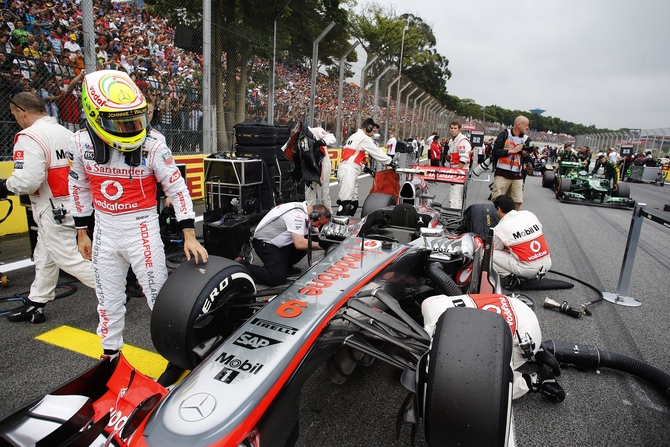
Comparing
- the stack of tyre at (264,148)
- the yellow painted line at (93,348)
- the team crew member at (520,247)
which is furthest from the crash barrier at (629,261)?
the stack of tyre at (264,148)

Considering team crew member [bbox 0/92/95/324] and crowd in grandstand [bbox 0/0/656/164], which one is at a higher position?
crowd in grandstand [bbox 0/0/656/164]

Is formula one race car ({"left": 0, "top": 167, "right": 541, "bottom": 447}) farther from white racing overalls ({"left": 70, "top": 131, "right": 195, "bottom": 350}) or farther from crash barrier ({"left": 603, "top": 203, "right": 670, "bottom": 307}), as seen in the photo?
crash barrier ({"left": 603, "top": 203, "right": 670, "bottom": 307})

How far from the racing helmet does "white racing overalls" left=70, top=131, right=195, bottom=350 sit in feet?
0.36

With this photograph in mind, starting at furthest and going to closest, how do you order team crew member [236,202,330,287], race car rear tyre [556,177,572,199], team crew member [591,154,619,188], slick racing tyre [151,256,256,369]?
1. team crew member [591,154,619,188]
2. race car rear tyre [556,177,572,199]
3. team crew member [236,202,330,287]
4. slick racing tyre [151,256,256,369]

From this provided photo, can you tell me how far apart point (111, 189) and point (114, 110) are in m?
0.45

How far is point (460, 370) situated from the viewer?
1.52 m

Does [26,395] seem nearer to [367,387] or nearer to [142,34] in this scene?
[367,387]

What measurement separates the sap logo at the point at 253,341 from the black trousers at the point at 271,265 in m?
1.97

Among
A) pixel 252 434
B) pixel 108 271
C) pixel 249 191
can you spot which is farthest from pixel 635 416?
pixel 249 191

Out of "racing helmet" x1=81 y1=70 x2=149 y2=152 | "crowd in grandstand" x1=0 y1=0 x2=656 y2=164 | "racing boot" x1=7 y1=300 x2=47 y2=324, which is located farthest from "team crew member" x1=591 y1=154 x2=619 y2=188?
"racing boot" x1=7 y1=300 x2=47 y2=324

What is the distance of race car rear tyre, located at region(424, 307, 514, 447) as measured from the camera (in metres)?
1.46

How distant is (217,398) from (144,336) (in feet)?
6.13

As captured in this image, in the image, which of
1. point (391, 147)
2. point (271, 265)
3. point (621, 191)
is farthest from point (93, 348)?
point (621, 191)

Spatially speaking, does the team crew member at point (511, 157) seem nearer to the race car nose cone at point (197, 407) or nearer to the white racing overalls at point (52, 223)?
the white racing overalls at point (52, 223)
